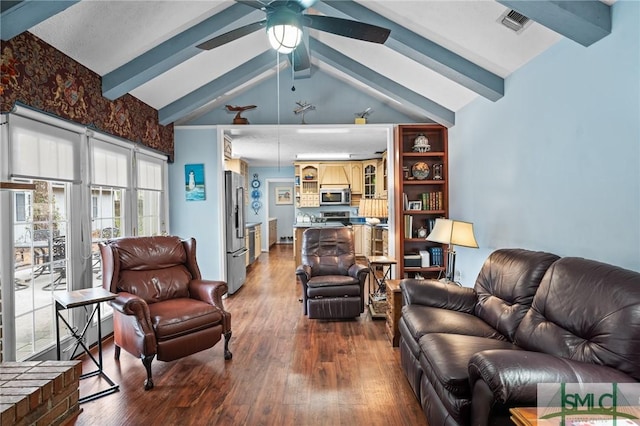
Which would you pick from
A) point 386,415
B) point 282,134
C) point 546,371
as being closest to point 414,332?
point 386,415

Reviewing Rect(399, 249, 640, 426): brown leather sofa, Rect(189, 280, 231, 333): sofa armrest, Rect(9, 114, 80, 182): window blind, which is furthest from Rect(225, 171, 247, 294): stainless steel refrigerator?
Rect(399, 249, 640, 426): brown leather sofa

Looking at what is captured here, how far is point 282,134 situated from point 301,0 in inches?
132

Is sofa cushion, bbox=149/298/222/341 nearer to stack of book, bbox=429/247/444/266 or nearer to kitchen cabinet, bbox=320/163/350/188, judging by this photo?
stack of book, bbox=429/247/444/266

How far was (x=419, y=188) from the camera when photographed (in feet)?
16.1

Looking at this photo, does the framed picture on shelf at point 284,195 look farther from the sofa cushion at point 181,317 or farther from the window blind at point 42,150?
the sofa cushion at point 181,317

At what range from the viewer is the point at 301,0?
1.90 metres

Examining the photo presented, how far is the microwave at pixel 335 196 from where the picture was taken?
8.33m

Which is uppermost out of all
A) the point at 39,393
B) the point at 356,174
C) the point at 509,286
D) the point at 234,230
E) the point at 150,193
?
the point at 356,174

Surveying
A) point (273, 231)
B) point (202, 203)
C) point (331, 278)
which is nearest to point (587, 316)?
point (331, 278)

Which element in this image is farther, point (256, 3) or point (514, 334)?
point (514, 334)

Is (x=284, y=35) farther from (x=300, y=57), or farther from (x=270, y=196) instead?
(x=270, y=196)

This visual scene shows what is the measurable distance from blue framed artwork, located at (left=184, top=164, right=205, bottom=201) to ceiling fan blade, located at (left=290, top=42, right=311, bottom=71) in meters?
2.34

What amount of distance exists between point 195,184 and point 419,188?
320 cm

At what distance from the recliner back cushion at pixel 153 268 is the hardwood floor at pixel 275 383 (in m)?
0.59
